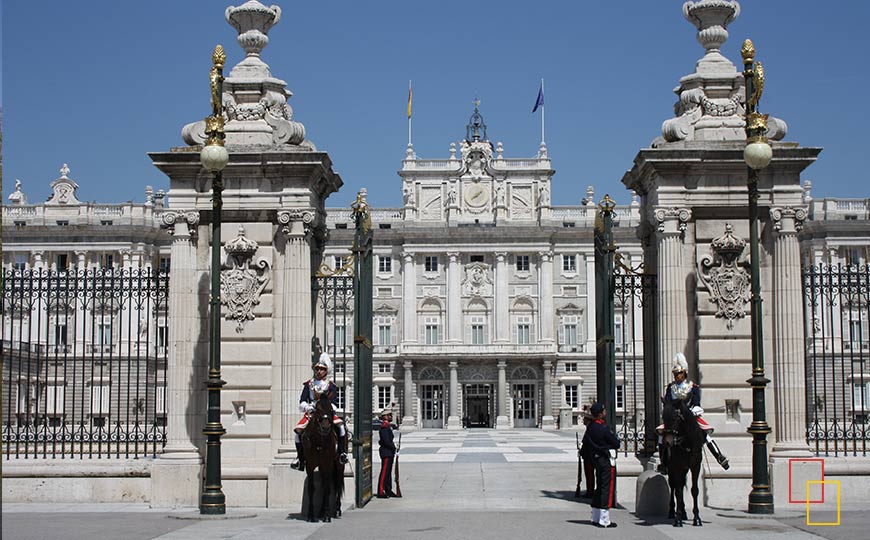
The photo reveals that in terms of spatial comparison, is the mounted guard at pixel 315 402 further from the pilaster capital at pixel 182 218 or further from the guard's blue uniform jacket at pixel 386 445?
the pilaster capital at pixel 182 218

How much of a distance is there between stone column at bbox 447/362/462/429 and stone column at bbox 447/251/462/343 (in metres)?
2.40

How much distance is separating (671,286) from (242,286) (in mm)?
6466

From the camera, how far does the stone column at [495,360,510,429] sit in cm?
7669

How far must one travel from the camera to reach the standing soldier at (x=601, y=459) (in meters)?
14.1

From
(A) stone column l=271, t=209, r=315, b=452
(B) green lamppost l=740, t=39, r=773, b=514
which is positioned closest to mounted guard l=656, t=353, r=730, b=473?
(B) green lamppost l=740, t=39, r=773, b=514

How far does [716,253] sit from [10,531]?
34.4ft

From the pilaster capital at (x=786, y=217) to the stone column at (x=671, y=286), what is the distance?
50.9 inches

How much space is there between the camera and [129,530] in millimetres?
13883

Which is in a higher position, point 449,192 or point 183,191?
point 449,192

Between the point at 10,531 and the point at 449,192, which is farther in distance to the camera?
the point at 449,192

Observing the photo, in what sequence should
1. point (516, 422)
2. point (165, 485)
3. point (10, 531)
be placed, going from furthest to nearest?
point (516, 422) → point (165, 485) → point (10, 531)

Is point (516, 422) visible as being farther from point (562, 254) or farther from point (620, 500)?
point (620, 500)

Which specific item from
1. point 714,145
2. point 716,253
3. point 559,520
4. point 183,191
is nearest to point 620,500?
point 559,520

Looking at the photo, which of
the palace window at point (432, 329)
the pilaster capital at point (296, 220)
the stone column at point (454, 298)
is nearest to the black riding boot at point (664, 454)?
the pilaster capital at point (296, 220)
